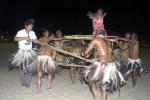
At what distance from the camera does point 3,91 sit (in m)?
9.09

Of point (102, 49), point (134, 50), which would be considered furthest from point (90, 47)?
point (134, 50)

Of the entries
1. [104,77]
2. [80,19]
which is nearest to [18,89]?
[104,77]

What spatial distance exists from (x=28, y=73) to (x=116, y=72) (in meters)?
2.80

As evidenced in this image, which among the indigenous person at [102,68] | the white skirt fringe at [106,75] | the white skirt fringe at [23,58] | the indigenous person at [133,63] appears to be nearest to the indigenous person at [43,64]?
the white skirt fringe at [23,58]

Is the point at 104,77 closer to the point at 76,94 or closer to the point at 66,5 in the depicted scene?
the point at 76,94

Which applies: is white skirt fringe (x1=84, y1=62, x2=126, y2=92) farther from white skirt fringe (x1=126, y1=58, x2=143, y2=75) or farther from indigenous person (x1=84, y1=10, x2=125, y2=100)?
white skirt fringe (x1=126, y1=58, x2=143, y2=75)

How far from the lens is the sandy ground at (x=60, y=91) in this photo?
8562mm

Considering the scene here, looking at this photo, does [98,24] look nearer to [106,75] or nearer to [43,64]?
[106,75]

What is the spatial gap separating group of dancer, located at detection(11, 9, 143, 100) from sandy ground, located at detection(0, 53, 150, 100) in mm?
267

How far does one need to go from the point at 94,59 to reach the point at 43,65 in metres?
1.75

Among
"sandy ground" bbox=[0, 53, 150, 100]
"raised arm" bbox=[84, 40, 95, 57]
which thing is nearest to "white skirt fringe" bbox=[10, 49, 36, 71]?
"sandy ground" bbox=[0, 53, 150, 100]

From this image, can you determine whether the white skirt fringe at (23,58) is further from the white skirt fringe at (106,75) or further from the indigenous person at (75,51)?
the white skirt fringe at (106,75)

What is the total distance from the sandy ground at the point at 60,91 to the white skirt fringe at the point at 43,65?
1.86ft

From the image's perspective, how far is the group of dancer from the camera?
7.22 m
